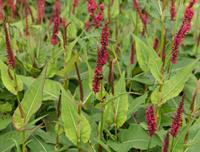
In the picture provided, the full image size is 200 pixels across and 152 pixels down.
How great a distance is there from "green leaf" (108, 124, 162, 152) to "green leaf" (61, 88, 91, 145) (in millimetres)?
143

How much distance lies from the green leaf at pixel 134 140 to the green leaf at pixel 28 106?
30cm

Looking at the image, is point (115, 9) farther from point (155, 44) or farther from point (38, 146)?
point (38, 146)

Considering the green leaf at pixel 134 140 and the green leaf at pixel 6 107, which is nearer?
the green leaf at pixel 134 140

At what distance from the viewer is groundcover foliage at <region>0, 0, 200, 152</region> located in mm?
1333

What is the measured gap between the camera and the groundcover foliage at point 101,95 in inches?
52.5

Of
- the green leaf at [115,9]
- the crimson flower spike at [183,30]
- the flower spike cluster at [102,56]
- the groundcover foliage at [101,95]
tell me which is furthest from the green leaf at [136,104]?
the green leaf at [115,9]

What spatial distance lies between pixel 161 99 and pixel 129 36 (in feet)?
2.20

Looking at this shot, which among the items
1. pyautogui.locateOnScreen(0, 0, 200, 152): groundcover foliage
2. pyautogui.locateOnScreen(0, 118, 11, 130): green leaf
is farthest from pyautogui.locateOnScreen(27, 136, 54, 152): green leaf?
pyautogui.locateOnScreen(0, 118, 11, 130): green leaf

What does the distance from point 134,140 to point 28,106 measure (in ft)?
1.31

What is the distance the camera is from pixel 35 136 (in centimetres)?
154

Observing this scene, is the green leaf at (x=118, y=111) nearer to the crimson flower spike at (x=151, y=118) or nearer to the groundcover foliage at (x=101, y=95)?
the groundcover foliage at (x=101, y=95)

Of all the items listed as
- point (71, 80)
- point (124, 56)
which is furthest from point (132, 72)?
point (71, 80)

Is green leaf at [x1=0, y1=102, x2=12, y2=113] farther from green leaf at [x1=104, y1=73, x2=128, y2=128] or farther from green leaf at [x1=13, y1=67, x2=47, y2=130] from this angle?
green leaf at [x1=104, y1=73, x2=128, y2=128]

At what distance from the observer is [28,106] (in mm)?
1357
